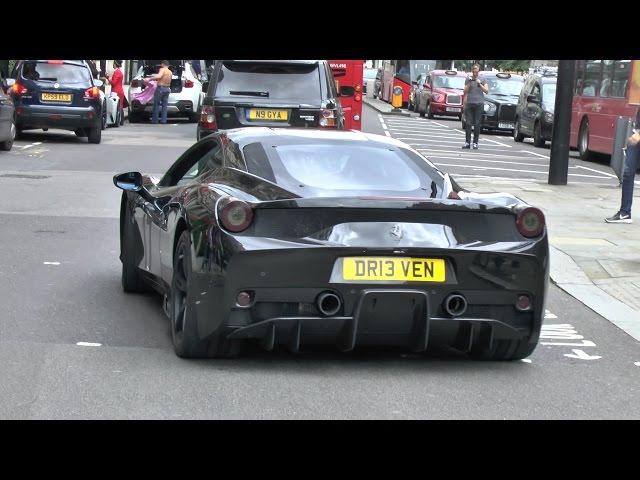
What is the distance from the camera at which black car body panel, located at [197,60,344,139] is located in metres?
18.0

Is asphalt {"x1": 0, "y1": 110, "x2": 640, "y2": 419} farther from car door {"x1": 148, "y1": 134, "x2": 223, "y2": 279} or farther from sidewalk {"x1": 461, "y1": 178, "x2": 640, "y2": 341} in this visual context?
car door {"x1": 148, "y1": 134, "x2": 223, "y2": 279}

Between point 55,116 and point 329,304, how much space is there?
798 inches

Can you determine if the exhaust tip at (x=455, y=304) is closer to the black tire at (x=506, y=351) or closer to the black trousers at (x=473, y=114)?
the black tire at (x=506, y=351)

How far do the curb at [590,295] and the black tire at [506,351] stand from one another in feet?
4.74

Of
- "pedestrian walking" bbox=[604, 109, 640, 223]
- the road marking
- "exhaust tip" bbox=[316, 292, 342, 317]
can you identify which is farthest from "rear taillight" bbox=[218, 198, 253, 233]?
"pedestrian walking" bbox=[604, 109, 640, 223]

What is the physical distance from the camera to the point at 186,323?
22.2 ft

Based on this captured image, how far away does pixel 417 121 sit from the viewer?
47.4 meters

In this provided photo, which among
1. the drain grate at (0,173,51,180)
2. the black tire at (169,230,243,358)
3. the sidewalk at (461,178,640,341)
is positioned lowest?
the drain grate at (0,173,51,180)

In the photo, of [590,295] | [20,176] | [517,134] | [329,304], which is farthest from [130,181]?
[517,134]

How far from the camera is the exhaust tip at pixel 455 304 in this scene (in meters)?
6.58

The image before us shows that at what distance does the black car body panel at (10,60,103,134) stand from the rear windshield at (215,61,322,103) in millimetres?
7988

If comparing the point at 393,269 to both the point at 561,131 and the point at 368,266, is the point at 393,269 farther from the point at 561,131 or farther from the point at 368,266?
the point at 561,131
